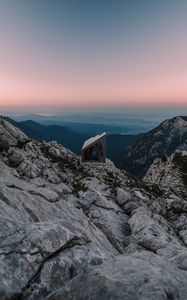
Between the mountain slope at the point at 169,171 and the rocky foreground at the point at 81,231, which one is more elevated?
the rocky foreground at the point at 81,231

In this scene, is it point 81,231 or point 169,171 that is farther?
point 169,171

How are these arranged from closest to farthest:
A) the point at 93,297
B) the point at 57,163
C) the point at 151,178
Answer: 1. the point at 93,297
2. the point at 57,163
3. the point at 151,178

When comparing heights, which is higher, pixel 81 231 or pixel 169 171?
pixel 81 231

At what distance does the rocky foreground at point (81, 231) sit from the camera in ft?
29.5

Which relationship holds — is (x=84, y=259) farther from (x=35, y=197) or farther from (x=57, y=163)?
(x=57, y=163)

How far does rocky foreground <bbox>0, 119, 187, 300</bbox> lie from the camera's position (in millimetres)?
8984

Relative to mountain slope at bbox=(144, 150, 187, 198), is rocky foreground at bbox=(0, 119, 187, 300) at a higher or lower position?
higher

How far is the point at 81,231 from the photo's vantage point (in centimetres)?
1523

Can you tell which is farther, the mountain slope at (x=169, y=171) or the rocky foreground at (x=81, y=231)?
the mountain slope at (x=169, y=171)

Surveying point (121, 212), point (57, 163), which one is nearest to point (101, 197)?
point (121, 212)

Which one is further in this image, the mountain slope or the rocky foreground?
the mountain slope

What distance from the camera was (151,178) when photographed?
92.0m

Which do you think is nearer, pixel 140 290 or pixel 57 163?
pixel 140 290

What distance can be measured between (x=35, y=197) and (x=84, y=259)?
16.5 m
